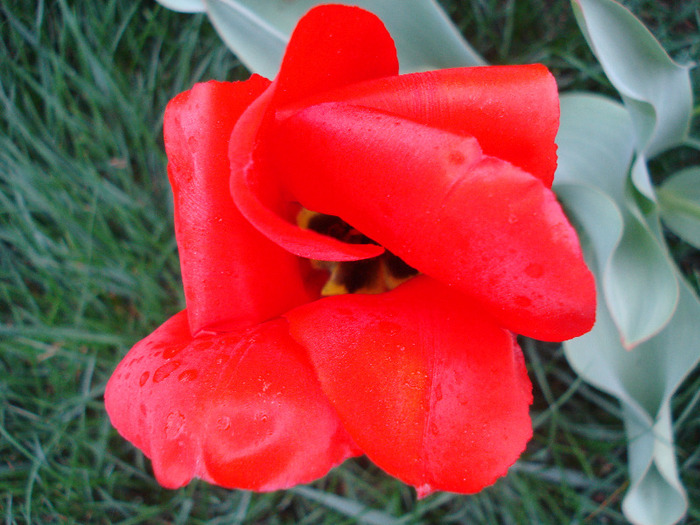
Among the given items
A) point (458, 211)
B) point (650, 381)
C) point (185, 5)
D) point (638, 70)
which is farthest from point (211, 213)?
point (650, 381)

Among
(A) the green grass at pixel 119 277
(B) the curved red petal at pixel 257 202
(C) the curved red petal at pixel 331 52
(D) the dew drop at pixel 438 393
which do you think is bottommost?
(A) the green grass at pixel 119 277

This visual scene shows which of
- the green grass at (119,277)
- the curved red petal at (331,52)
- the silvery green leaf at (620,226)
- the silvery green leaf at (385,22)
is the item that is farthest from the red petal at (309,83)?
the green grass at (119,277)

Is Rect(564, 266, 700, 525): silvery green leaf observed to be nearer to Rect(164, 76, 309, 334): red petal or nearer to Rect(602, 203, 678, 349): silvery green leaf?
Rect(602, 203, 678, 349): silvery green leaf

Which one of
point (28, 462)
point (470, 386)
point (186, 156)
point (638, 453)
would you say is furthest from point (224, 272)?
point (28, 462)

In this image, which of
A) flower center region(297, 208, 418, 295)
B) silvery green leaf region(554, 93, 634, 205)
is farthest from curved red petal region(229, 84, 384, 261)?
silvery green leaf region(554, 93, 634, 205)

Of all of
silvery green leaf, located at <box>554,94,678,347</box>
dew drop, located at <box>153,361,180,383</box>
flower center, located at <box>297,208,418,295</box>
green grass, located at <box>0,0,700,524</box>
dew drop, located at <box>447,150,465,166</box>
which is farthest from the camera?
green grass, located at <box>0,0,700,524</box>

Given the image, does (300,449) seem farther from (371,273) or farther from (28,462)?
(28,462)

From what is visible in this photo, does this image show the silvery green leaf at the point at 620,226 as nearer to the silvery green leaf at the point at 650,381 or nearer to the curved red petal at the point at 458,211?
the silvery green leaf at the point at 650,381
